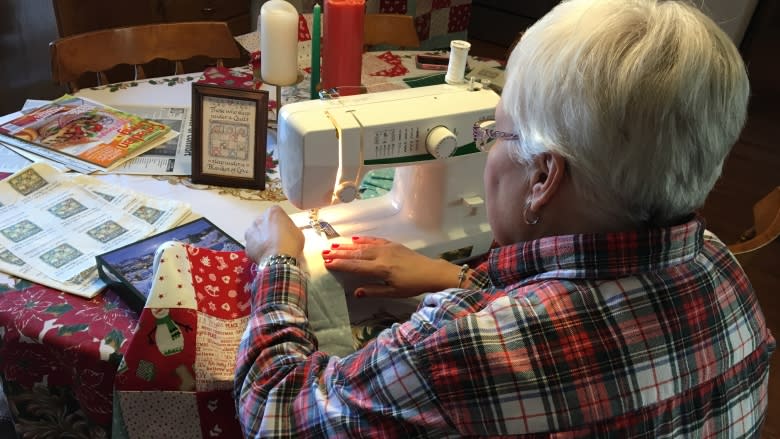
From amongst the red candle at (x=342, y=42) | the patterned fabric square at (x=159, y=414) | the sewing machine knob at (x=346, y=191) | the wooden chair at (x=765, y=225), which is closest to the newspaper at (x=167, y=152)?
the red candle at (x=342, y=42)

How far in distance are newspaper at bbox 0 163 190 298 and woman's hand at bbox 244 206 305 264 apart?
0.26 m

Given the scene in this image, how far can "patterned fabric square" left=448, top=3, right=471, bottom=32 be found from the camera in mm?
4262

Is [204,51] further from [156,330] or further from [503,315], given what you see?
[503,315]

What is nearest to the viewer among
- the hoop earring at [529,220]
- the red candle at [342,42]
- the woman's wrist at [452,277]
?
the hoop earring at [529,220]

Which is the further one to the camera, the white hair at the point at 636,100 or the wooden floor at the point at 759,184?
the wooden floor at the point at 759,184

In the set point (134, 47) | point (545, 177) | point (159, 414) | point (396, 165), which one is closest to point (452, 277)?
point (396, 165)

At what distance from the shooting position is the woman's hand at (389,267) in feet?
3.94

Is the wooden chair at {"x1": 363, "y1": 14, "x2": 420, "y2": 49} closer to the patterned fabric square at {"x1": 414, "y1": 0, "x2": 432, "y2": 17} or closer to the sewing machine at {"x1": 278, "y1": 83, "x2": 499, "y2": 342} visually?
the sewing machine at {"x1": 278, "y1": 83, "x2": 499, "y2": 342}

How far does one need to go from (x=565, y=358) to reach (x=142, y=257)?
32.1 inches

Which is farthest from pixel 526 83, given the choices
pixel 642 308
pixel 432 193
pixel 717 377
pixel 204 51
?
pixel 204 51

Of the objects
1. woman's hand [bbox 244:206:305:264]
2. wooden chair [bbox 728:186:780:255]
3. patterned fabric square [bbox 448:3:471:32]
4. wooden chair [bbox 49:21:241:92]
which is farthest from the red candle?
patterned fabric square [bbox 448:3:471:32]

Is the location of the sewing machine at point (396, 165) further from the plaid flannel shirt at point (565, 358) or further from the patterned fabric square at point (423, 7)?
Result: the patterned fabric square at point (423, 7)

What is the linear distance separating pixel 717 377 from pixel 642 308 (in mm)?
169

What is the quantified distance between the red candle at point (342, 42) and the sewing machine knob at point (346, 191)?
44 cm
